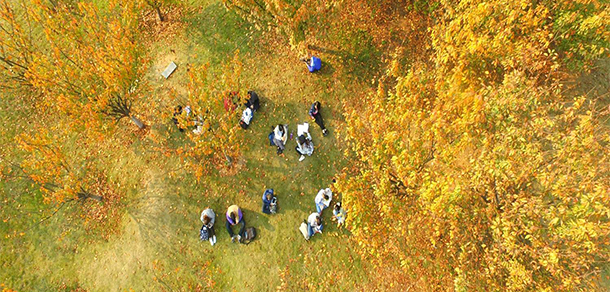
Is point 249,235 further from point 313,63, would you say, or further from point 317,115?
point 313,63

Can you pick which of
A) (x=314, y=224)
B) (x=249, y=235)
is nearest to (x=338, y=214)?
(x=314, y=224)

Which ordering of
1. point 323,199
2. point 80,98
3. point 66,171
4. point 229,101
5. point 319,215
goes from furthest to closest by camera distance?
point 66,171 < point 80,98 < point 323,199 < point 319,215 < point 229,101

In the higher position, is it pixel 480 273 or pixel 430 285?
pixel 480 273

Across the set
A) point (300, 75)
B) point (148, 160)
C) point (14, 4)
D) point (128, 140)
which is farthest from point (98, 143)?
point (14, 4)

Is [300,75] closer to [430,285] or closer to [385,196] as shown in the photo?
[385,196]

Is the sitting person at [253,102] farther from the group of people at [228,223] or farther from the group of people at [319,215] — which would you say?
the group of people at [319,215]
